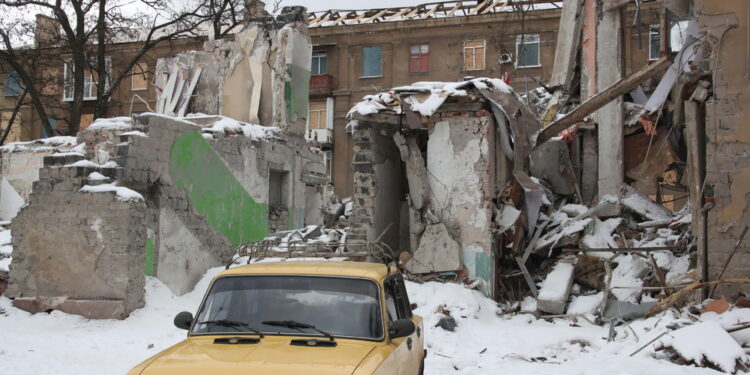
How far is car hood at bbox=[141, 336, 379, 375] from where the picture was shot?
380 cm

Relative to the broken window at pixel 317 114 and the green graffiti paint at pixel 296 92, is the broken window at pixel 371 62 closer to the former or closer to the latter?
the broken window at pixel 317 114

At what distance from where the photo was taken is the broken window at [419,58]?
107ft

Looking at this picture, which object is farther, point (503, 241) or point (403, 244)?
point (403, 244)

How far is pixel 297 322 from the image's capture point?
14.7 ft

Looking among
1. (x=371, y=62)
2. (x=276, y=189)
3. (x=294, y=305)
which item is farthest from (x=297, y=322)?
(x=371, y=62)

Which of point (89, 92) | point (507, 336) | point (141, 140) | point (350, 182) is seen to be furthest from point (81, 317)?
point (89, 92)

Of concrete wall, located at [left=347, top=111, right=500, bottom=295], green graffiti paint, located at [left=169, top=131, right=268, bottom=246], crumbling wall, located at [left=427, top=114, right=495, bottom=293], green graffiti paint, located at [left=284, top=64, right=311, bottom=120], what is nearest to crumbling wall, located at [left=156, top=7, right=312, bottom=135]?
green graffiti paint, located at [left=284, top=64, right=311, bottom=120]

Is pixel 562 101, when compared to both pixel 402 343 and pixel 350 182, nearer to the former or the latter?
pixel 402 343

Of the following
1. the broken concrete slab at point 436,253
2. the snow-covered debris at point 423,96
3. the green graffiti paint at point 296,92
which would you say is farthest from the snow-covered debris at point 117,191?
the green graffiti paint at point 296,92

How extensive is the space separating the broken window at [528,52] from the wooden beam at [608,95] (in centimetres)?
1990

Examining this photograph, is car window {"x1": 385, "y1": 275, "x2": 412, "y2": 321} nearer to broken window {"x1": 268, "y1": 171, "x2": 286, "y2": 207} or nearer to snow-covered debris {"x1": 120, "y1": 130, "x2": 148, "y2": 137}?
snow-covered debris {"x1": 120, "y1": 130, "x2": 148, "y2": 137}

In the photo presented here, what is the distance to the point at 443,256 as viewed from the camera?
1164 centimetres

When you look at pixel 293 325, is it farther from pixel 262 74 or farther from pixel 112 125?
pixel 262 74

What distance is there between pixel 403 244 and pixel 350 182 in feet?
63.2
